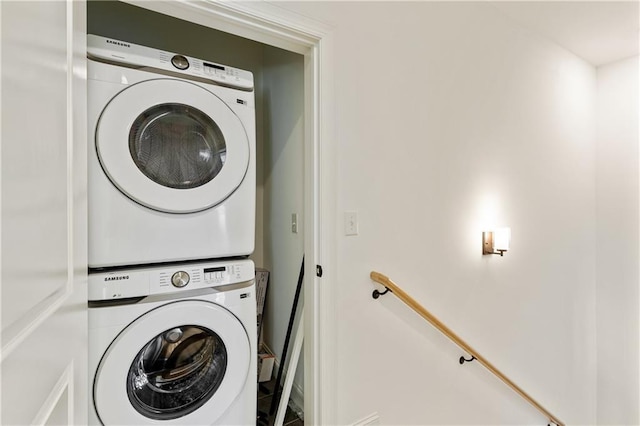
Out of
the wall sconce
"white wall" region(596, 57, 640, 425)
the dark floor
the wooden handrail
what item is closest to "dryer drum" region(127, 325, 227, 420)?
the dark floor

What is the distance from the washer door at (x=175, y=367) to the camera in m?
1.13

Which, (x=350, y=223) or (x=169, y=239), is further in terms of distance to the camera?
(x=350, y=223)

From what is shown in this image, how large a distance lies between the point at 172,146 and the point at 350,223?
2.77 feet

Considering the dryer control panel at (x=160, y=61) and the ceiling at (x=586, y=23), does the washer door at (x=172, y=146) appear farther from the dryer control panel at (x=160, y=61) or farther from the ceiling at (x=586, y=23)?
the ceiling at (x=586, y=23)

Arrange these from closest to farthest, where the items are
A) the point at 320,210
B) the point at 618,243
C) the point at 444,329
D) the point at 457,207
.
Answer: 1. the point at 320,210
2. the point at 444,329
3. the point at 457,207
4. the point at 618,243

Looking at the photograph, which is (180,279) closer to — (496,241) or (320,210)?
(320,210)

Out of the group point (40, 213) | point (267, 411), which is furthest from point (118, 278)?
point (267, 411)

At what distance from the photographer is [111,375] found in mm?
1120

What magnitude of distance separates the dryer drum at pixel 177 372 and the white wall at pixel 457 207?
564mm

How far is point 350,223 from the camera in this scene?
1.51 metres

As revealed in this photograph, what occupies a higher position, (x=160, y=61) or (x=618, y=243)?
(x=160, y=61)

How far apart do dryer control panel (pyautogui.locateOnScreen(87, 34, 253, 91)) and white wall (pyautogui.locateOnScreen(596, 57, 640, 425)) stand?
3.24 m

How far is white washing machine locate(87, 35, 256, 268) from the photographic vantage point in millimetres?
1138

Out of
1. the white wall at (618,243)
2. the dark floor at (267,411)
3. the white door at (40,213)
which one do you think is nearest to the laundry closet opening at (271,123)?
the dark floor at (267,411)
